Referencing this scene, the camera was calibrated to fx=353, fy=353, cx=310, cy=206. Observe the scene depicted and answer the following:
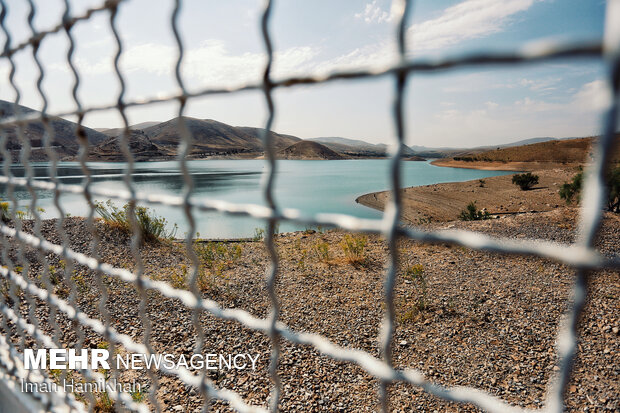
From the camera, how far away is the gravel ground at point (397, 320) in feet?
8.08

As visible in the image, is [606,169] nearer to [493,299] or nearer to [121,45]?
[121,45]

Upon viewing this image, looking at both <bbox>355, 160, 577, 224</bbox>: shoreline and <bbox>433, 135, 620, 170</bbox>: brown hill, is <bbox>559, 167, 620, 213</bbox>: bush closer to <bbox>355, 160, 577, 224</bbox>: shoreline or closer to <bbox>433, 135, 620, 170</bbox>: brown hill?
<bbox>355, 160, 577, 224</bbox>: shoreline

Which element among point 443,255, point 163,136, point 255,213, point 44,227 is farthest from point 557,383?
point 163,136

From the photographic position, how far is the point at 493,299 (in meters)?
3.80

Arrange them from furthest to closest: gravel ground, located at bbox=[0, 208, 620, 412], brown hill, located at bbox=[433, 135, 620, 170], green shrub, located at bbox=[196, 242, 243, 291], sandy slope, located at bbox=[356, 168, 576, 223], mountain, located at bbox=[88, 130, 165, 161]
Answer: brown hill, located at bbox=[433, 135, 620, 170] < sandy slope, located at bbox=[356, 168, 576, 223] < green shrub, located at bbox=[196, 242, 243, 291] < gravel ground, located at bbox=[0, 208, 620, 412] < mountain, located at bbox=[88, 130, 165, 161]

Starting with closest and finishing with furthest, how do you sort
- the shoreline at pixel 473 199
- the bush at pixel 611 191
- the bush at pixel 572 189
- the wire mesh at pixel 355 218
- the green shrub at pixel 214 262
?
1. the wire mesh at pixel 355 218
2. the green shrub at pixel 214 262
3. the bush at pixel 611 191
4. the bush at pixel 572 189
5. the shoreline at pixel 473 199

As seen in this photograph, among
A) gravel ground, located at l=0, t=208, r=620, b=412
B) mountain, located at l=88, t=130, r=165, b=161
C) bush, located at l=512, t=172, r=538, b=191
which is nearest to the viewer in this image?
mountain, located at l=88, t=130, r=165, b=161

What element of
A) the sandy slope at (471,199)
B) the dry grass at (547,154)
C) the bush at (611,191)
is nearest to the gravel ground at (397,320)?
the bush at (611,191)

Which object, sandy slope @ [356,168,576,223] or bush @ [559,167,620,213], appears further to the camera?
sandy slope @ [356,168,576,223]

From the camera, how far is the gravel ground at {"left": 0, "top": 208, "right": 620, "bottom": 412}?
2.46 m

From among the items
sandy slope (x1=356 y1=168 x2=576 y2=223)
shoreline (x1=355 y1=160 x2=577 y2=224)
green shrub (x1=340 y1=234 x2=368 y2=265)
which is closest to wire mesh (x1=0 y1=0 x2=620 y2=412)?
green shrub (x1=340 y1=234 x2=368 y2=265)

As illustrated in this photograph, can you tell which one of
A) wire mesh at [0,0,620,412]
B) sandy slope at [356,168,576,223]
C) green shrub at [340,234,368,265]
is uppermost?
wire mesh at [0,0,620,412]

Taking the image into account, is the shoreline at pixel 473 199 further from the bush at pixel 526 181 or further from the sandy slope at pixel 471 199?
the bush at pixel 526 181

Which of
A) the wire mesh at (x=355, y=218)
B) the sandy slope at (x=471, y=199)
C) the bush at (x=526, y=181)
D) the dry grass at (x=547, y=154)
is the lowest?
the sandy slope at (x=471, y=199)
